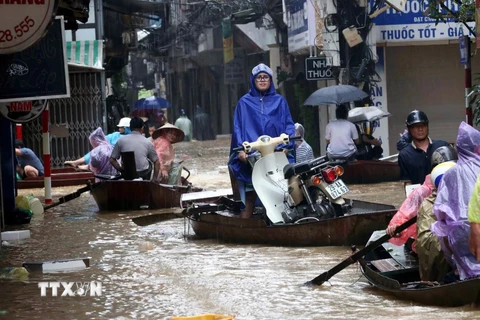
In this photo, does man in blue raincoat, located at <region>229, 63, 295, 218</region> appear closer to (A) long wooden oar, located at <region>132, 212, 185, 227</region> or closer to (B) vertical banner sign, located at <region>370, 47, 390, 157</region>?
(A) long wooden oar, located at <region>132, 212, 185, 227</region>

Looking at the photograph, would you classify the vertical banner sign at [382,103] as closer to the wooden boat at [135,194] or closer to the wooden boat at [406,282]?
the wooden boat at [135,194]

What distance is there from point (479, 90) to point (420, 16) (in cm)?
881

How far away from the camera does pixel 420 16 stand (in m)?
22.3

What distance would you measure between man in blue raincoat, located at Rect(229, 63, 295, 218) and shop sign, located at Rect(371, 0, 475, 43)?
11.2 metres

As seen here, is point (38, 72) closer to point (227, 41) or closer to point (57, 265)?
point (57, 265)

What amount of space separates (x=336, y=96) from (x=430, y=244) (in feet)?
39.0

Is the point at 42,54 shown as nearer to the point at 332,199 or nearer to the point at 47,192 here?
the point at 332,199

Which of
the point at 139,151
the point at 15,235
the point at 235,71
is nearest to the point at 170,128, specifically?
the point at 139,151

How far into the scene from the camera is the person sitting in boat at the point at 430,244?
288 inches

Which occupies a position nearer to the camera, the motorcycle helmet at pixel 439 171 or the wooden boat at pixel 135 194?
the motorcycle helmet at pixel 439 171

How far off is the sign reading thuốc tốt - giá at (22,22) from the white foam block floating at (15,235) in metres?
5.34

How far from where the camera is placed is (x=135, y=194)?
1558 cm

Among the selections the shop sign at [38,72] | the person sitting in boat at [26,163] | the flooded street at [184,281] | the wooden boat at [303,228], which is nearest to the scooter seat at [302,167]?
the wooden boat at [303,228]

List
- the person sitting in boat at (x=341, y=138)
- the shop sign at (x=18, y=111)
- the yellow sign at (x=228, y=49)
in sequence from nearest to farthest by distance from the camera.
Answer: the shop sign at (x=18, y=111) → the person sitting in boat at (x=341, y=138) → the yellow sign at (x=228, y=49)
